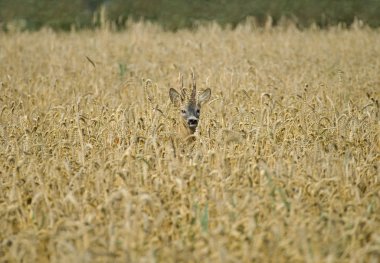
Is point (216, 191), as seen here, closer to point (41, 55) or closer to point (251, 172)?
point (251, 172)

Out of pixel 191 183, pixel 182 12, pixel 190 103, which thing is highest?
pixel 182 12

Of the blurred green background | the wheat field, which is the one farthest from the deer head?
the blurred green background

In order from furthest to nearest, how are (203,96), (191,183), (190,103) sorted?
(203,96) < (190,103) < (191,183)

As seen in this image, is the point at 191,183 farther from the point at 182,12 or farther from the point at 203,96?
the point at 182,12

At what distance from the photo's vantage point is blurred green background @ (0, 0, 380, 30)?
20078 millimetres

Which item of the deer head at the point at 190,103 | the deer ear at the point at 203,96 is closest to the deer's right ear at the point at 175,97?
the deer head at the point at 190,103

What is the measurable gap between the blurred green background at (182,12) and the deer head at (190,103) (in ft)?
40.1

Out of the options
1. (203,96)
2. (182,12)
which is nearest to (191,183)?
(203,96)

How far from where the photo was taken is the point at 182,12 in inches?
834

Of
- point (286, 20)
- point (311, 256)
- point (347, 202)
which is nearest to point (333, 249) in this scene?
point (311, 256)

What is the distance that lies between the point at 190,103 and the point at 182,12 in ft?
47.2

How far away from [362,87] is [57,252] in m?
6.62

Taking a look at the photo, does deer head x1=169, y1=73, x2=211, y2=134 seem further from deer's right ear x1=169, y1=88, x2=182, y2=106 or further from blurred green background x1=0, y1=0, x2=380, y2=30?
blurred green background x1=0, y1=0, x2=380, y2=30

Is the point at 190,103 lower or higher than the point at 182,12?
lower
